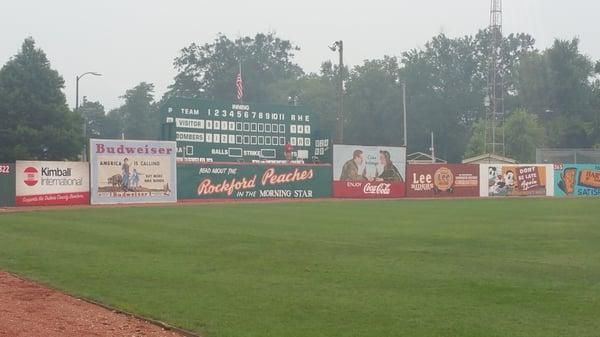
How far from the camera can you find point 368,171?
52.8 meters

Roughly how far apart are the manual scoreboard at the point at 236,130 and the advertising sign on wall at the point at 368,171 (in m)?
1.80

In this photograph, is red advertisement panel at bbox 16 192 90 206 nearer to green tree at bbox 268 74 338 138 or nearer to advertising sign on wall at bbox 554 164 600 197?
advertising sign on wall at bbox 554 164 600 197

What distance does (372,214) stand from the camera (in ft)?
105

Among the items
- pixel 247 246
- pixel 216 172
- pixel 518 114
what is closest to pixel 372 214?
pixel 247 246

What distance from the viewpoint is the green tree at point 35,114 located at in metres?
57.0

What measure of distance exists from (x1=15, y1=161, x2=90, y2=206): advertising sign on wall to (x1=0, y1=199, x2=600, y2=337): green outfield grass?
14678 millimetres

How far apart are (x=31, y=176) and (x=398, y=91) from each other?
226ft

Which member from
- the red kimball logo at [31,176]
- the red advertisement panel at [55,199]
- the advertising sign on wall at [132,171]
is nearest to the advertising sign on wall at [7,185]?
the red advertisement panel at [55,199]

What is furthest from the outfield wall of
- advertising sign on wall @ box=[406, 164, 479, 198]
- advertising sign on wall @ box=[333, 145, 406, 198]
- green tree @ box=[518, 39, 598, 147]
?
green tree @ box=[518, 39, 598, 147]

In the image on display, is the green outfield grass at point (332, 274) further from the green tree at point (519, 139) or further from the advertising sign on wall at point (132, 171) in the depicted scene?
the green tree at point (519, 139)

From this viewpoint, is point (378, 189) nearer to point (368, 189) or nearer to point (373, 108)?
point (368, 189)

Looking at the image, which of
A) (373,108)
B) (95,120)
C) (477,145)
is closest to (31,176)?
(477,145)

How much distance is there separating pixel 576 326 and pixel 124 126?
123m

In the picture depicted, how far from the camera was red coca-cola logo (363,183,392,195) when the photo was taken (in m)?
52.8
